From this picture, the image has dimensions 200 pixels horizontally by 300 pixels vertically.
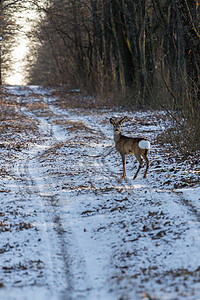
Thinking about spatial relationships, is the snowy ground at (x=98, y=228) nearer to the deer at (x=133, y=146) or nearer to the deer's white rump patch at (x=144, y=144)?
the deer at (x=133, y=146)

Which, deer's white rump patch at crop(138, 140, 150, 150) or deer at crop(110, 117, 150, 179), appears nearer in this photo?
deer's white rump patch at crop(138, 140, 150, 150)

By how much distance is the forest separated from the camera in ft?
41.5

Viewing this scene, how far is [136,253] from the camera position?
6102mm

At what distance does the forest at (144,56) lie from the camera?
12664mm

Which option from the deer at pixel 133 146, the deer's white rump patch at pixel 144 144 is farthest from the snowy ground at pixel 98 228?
the deer's white rump patch at pixel 144 144

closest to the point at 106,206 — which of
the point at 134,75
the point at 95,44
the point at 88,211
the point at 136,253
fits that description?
the point at 88,211

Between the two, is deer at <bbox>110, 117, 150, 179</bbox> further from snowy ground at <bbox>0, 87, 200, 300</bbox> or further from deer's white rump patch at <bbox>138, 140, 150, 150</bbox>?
snowy ground at <bbox>0, 87, 200, 300</bbox>

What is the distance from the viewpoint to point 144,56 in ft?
85.7

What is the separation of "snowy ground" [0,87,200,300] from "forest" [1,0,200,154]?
5.89 ft

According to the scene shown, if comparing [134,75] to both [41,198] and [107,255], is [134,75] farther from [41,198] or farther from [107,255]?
[107,255]

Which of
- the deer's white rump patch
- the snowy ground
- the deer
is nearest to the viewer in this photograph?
the snowy ground

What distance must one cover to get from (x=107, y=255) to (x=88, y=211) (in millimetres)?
2106

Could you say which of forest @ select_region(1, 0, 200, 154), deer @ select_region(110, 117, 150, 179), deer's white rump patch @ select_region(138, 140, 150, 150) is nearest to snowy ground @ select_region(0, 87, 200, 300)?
deer @ select_region(110, 117, 150, 179)

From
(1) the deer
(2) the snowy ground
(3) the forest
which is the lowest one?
(2) the snowy ground
